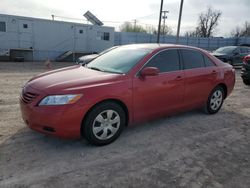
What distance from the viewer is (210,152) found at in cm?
352

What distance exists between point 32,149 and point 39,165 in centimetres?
48

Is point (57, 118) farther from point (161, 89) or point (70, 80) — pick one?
point (161, 89)

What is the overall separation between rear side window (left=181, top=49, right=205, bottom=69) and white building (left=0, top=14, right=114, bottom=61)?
16.1 m

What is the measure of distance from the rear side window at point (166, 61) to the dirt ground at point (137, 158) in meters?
1.15

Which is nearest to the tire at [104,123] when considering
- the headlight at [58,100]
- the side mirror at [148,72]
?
the headlight at [58,100]

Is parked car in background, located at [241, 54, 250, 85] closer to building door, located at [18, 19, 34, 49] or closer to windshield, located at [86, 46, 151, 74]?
windshield, located at [86, 46, 151, 74]

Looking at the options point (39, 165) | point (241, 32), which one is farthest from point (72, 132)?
point (241, 32)

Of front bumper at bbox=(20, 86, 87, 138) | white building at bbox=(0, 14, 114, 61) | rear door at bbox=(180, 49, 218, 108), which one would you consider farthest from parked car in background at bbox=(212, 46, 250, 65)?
front bumper at bbox=(20, 86, 87, 138)

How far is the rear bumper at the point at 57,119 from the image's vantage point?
3.08 metres

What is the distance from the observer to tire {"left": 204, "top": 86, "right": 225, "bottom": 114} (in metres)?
5.20

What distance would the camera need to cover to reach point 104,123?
3.48m

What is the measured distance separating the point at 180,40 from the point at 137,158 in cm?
3249

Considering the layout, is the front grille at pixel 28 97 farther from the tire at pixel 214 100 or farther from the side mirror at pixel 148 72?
the tire at pixel 214 100

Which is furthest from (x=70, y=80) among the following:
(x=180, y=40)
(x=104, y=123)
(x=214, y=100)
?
(x=180, y=40)
